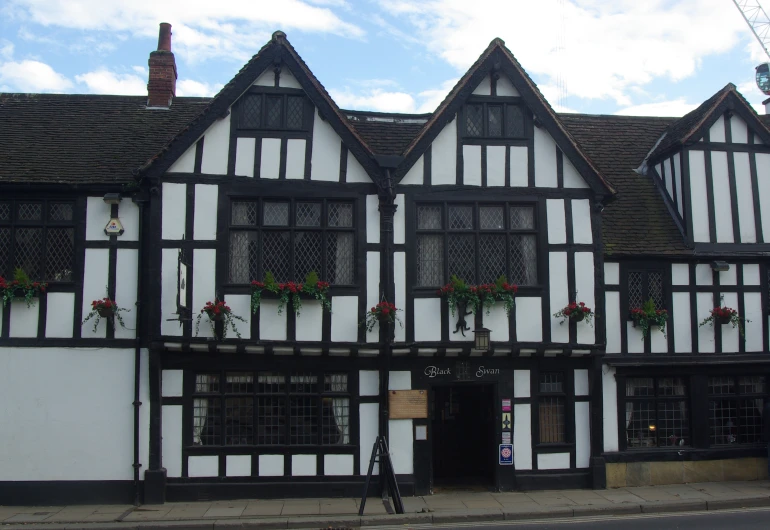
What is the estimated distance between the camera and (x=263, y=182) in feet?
41.8

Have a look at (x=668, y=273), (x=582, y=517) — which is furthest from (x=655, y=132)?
(x=582, y=517)

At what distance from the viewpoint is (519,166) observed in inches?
523

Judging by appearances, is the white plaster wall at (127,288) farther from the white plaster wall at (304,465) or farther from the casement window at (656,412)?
the casement window at (656,412)

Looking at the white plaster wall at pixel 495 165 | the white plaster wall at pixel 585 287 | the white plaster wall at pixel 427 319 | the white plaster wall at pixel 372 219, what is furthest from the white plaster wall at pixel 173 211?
the white plaster wall at pixel 585 287

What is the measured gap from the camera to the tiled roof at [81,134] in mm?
13031

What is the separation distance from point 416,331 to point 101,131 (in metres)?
8.11

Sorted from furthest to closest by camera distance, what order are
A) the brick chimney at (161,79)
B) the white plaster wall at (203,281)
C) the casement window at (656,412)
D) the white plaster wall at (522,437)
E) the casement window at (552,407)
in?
the brick chimney at (161,79) < the casement window at (656,412) < the casement window at (552,407) < the white plaster wall at (522,437) < the white plaster wall at (203,281)

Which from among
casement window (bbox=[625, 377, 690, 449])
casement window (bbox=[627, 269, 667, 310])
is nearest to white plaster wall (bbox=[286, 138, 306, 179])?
casement window (bbox=[627, 269, 667, 310])

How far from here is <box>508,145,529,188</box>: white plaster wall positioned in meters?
13.2

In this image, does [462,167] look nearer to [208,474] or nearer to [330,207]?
[330,207]

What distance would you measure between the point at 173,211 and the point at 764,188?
12.0 meters

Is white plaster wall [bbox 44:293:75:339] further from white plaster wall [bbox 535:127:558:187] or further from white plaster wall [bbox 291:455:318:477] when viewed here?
white plaster wall [bbox 535:127:558:187]

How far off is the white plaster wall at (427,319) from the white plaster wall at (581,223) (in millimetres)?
2976

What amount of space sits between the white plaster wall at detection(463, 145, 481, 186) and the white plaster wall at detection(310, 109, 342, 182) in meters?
2.41
